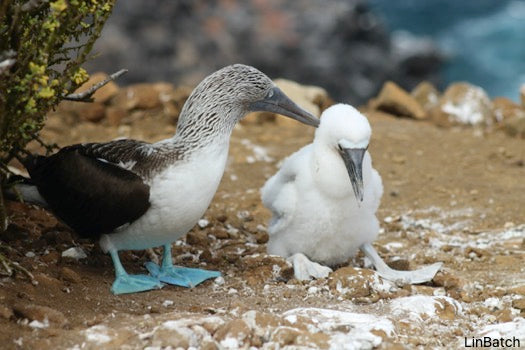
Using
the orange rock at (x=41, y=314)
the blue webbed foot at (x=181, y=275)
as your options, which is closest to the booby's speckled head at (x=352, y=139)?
the blue webbed foot at (x=181, y=275)

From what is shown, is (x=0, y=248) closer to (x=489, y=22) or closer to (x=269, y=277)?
(x=269, y=277)

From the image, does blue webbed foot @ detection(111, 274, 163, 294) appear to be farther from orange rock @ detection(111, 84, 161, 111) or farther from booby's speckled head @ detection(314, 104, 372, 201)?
orange rock @ detection(111, 84, 161, 111)

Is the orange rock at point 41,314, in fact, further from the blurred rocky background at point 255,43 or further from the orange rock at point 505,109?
the blurred rocky background at point 255,43

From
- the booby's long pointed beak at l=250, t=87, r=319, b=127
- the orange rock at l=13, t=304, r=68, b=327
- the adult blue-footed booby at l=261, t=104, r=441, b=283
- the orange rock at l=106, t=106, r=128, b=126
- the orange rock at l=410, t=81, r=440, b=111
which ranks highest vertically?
the orange rock at l=410, t=81, r=440, b=111

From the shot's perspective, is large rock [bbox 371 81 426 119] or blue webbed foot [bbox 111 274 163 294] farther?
large rock [bbox 371 81 426 119]

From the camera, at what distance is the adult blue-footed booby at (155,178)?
197 inches

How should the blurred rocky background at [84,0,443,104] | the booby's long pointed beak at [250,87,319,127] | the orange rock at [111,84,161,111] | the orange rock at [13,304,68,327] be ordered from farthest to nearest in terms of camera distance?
the blurred rocky background at [84,0,443,104] → the orange rock at [111,84,161,111] → the booby's long pointed beak at [250,87,319,127] → the orange rock at [13,304,68,327]

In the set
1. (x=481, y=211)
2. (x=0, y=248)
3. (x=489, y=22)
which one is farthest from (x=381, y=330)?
(x=489, y=22)

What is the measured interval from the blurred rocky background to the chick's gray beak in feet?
28.7

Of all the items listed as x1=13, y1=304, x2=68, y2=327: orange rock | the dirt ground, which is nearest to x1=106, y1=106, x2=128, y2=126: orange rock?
the dirt ground

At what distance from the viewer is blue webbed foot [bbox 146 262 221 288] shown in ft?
17.5

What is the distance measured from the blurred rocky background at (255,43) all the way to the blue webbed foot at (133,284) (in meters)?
8.80

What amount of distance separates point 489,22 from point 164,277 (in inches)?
587

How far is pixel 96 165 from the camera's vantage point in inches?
203
